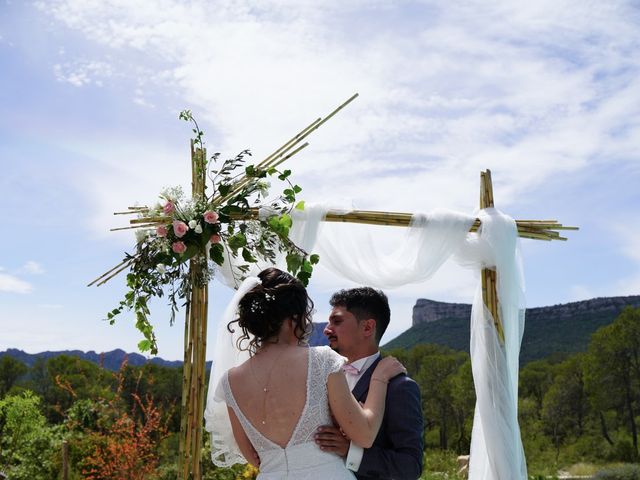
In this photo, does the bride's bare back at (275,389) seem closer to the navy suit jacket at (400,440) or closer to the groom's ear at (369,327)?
the navy suit jacket at (400,440)

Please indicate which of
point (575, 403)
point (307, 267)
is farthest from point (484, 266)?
point (575, 403)

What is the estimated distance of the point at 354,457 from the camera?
2.77m

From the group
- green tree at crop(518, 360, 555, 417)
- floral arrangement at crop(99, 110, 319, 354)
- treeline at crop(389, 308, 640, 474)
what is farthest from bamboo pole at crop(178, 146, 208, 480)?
green tree at crop(518, 360, 555, 417)

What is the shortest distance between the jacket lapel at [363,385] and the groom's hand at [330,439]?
31 cm

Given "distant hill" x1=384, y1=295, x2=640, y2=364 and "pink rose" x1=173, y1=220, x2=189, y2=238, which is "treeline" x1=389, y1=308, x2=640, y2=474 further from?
"pink rose" x1=173, y1=220, x2=189, y2=238

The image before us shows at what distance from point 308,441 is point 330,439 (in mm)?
81

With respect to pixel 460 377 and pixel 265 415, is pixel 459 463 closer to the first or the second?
pixel 265 415

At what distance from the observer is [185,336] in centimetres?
474

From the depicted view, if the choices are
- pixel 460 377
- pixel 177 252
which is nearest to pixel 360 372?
pixel 177 252

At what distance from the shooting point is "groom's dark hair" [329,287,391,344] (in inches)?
122

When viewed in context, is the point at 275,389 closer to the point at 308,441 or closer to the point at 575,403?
the point at 308,441

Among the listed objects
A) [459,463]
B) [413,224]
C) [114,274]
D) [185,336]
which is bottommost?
[459,463]

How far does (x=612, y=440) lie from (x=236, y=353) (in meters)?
25.0

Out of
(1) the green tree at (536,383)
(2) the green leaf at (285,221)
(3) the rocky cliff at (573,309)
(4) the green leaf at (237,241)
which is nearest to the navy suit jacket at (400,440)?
(4) the green leaf at (237,241)
